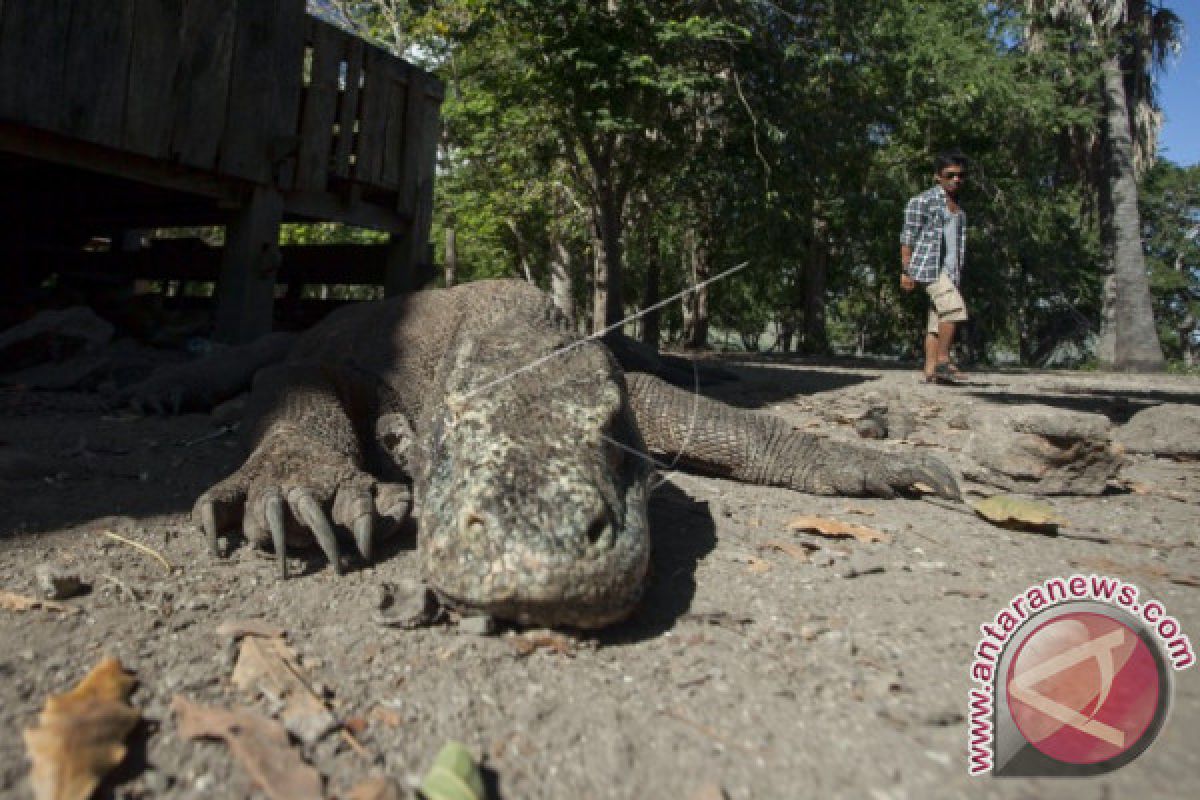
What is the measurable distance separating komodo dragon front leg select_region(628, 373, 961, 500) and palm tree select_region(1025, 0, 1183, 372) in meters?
15.4

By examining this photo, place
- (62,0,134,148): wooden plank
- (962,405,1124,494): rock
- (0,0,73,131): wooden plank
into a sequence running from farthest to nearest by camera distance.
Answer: (62,0,134,148): wooden plank < (0,0,73,131): wooden plank < (962,405,1124,494): rock

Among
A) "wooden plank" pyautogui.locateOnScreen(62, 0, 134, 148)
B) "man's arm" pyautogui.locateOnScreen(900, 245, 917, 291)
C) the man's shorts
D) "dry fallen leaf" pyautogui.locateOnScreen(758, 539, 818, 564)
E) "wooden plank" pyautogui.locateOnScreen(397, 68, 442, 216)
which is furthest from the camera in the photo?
"wooden plank" pyautogui.locateOnScreen(397, 68, 442, 216)

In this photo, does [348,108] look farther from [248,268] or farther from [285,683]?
[285,683]

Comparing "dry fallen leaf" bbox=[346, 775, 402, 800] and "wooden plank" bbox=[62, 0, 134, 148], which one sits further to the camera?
"wooden plank" bbox=[62, 0, 134, 148]

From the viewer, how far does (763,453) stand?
3.45 meters

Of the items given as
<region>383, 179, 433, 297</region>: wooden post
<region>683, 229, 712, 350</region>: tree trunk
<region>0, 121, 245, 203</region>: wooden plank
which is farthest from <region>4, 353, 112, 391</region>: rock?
<region>683, 229, 712, 350</region>: tree trunk

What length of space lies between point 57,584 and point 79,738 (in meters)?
0.73

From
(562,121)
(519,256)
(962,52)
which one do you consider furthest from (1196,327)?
(562,121)

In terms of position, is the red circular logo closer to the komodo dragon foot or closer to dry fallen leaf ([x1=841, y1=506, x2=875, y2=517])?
dry fallen leaf ([x1=841, y1=506, x2=875, y2=517])

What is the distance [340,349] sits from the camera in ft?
12.8

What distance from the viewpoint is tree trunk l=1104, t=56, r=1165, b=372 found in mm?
16031

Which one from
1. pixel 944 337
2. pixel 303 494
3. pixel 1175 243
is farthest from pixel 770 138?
pixel 1175 243

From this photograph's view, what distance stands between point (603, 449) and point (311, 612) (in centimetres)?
83

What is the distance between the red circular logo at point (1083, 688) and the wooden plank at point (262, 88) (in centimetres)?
584
